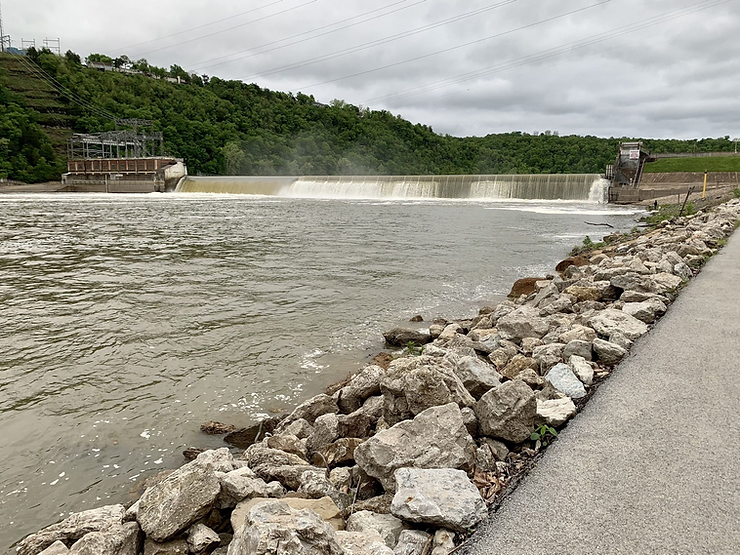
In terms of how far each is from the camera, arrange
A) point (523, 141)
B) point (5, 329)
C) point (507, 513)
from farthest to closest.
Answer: point (523, 141)
point (5, 329)
point (507, 513)

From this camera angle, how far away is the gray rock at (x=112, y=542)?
2516 millimetres

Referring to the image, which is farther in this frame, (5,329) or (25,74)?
(25,74)

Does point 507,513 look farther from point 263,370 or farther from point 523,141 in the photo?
point 523,141

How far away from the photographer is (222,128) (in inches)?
4466

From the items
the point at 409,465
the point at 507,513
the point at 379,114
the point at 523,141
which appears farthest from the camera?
the point at 379,114

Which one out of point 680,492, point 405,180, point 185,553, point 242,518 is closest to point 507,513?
point 680,492

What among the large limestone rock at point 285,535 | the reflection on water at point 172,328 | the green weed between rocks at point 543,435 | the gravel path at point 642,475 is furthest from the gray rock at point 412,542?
the reflection on water at point 172,328

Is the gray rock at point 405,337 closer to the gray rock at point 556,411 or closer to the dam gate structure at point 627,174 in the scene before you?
the gray rock at point 556,411

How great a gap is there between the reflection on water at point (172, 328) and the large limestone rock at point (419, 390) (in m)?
2.00

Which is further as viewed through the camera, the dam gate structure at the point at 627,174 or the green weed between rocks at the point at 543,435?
the dam gate structure at the point at 627,174

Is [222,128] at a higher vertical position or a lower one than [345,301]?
higher

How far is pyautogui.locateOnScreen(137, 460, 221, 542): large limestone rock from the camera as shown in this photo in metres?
2.55

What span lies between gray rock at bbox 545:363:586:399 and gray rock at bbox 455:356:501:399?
1.38 feet

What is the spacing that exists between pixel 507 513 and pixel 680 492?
0.89m
